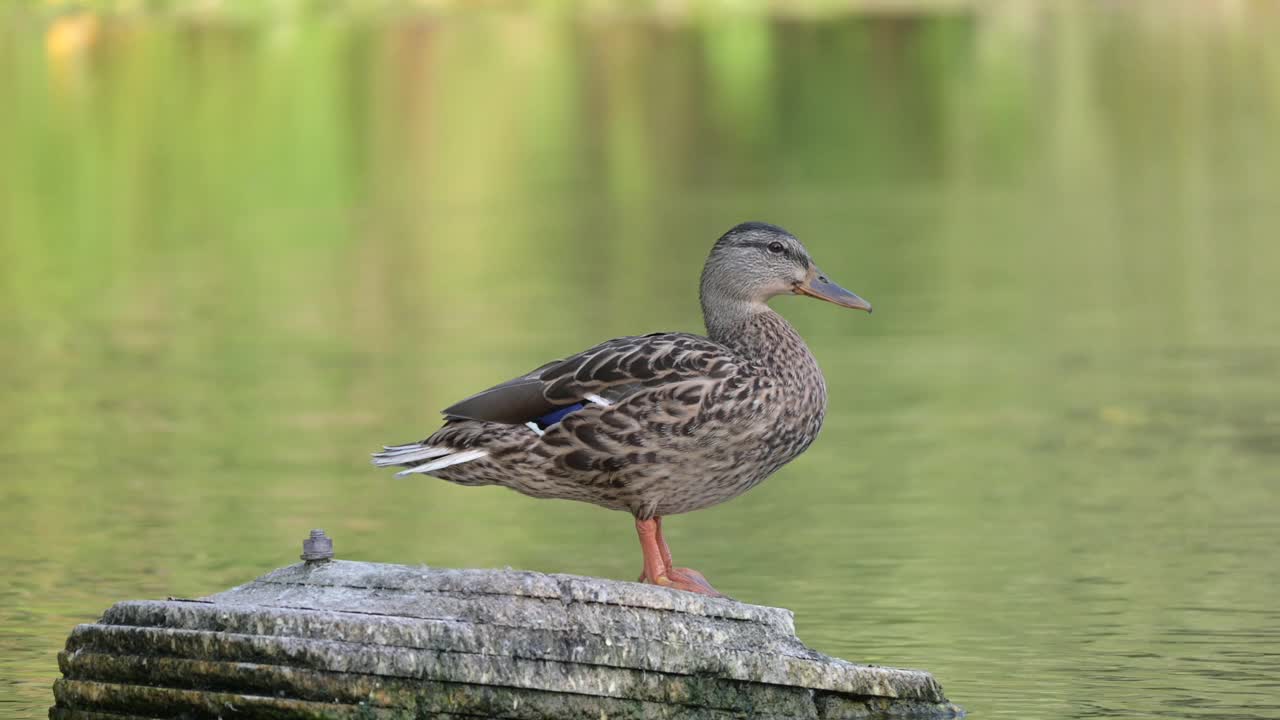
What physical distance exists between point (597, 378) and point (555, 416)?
0.64 feet

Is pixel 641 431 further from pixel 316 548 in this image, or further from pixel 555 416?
pixel 316 548

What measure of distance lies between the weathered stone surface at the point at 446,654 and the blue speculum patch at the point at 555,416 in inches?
36.0

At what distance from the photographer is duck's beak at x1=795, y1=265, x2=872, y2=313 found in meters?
10.0

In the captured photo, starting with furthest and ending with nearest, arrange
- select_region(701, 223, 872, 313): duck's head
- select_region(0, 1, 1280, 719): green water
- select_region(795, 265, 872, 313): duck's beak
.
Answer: select_region(0, 1, 1280, 719): green water
select_region(795, 265, 872, 313): duck's beak
select_region(701, 223, 872, 313): duck's head

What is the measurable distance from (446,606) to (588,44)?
6070 centimetres

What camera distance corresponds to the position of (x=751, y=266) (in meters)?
9.88

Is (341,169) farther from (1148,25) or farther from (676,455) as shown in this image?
(1148,25)

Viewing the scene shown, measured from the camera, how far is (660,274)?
25703 millimetres

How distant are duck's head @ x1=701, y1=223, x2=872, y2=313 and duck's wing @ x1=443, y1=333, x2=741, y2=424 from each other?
0.49 meters

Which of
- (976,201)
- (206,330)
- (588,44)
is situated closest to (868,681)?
(206,330)

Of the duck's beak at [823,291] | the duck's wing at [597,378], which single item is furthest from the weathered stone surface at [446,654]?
the duck's beak at [823,291]

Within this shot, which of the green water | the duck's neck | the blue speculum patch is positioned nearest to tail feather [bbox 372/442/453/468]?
the blue speculum patch

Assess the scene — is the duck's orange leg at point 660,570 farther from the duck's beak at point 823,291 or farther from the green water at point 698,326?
the duck's beak at point 823,291

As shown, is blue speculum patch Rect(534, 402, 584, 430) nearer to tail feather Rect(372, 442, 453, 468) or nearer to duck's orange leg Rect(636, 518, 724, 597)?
tail feather Rect(372, 442, 453, 468)
